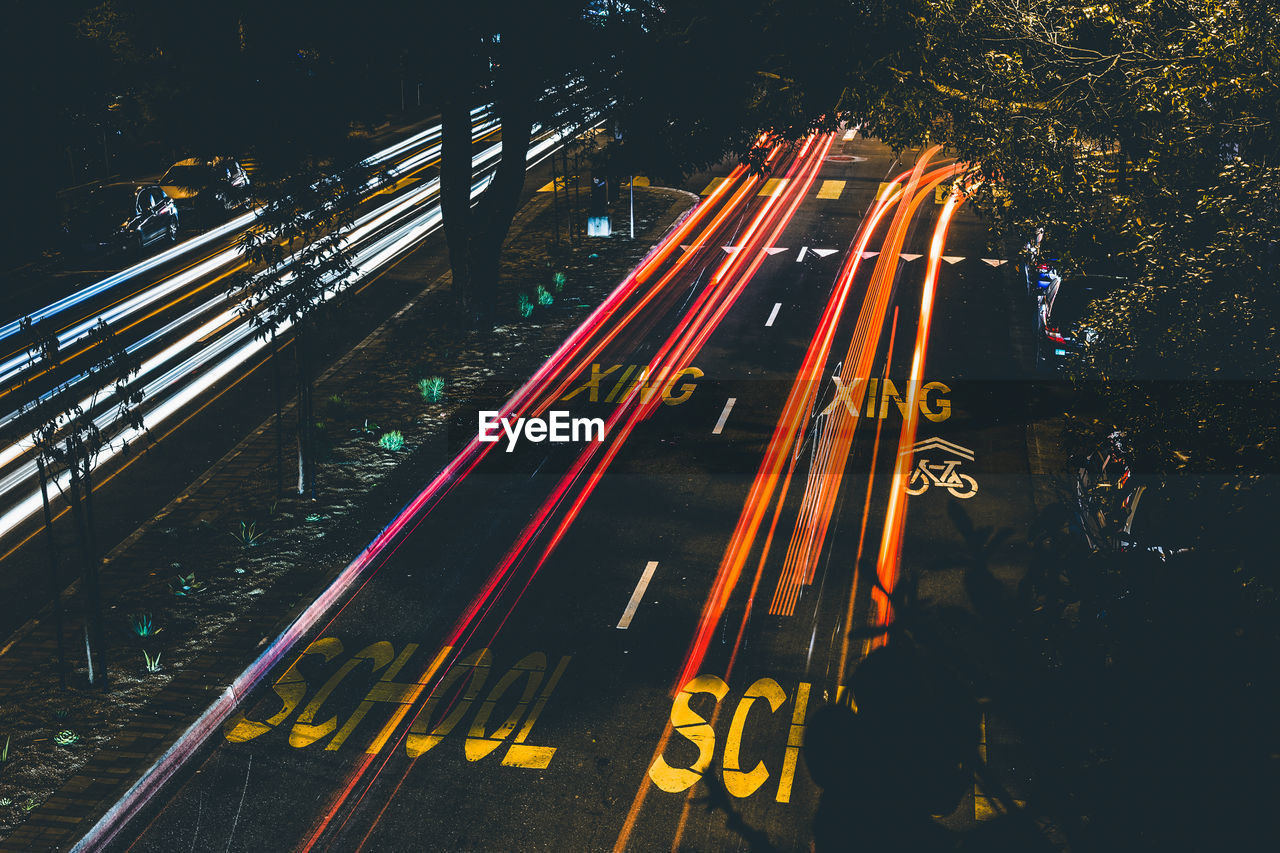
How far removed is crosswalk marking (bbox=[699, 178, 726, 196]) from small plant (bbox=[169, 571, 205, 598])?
23761 millimetres

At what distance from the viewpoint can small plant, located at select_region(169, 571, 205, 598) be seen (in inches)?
513

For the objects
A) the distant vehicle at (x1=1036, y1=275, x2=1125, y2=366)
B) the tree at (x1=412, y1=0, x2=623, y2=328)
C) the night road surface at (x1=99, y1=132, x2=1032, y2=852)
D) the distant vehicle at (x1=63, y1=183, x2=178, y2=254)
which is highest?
the tree at (x1=412, y1=0, x2=623, y2=328)

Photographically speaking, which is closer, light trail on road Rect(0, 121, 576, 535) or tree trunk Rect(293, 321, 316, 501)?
tree trunk Rect(293, 321, 316, 501)

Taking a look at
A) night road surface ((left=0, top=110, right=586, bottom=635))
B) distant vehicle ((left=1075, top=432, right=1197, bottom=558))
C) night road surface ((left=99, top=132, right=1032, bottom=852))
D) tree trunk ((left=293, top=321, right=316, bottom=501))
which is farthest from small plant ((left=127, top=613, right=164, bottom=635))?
distant vehicle ((left=1075, top=432, right=1197, bottom=558))

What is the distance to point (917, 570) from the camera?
13.8 m

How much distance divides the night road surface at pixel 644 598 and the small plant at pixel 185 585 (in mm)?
1891

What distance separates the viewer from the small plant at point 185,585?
13031 mm

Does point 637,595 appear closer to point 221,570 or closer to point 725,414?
point 221,570

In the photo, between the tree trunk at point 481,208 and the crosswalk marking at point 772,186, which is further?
the crosswalk marking at point 772,186

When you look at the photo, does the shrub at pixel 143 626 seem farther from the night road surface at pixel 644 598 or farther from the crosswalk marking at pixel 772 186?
the crosswalk marking at pixel 772 186

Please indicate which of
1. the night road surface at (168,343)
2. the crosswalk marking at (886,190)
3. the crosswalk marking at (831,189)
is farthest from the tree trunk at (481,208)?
the crosswalk marking at (886,190)

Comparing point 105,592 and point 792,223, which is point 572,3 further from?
point 105,592

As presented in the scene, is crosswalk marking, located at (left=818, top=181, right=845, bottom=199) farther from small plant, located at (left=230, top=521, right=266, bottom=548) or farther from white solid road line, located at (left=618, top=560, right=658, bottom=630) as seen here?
small plant, located at (left=230, top=521, right=266, bottom=548)

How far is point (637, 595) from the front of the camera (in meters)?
13.2
